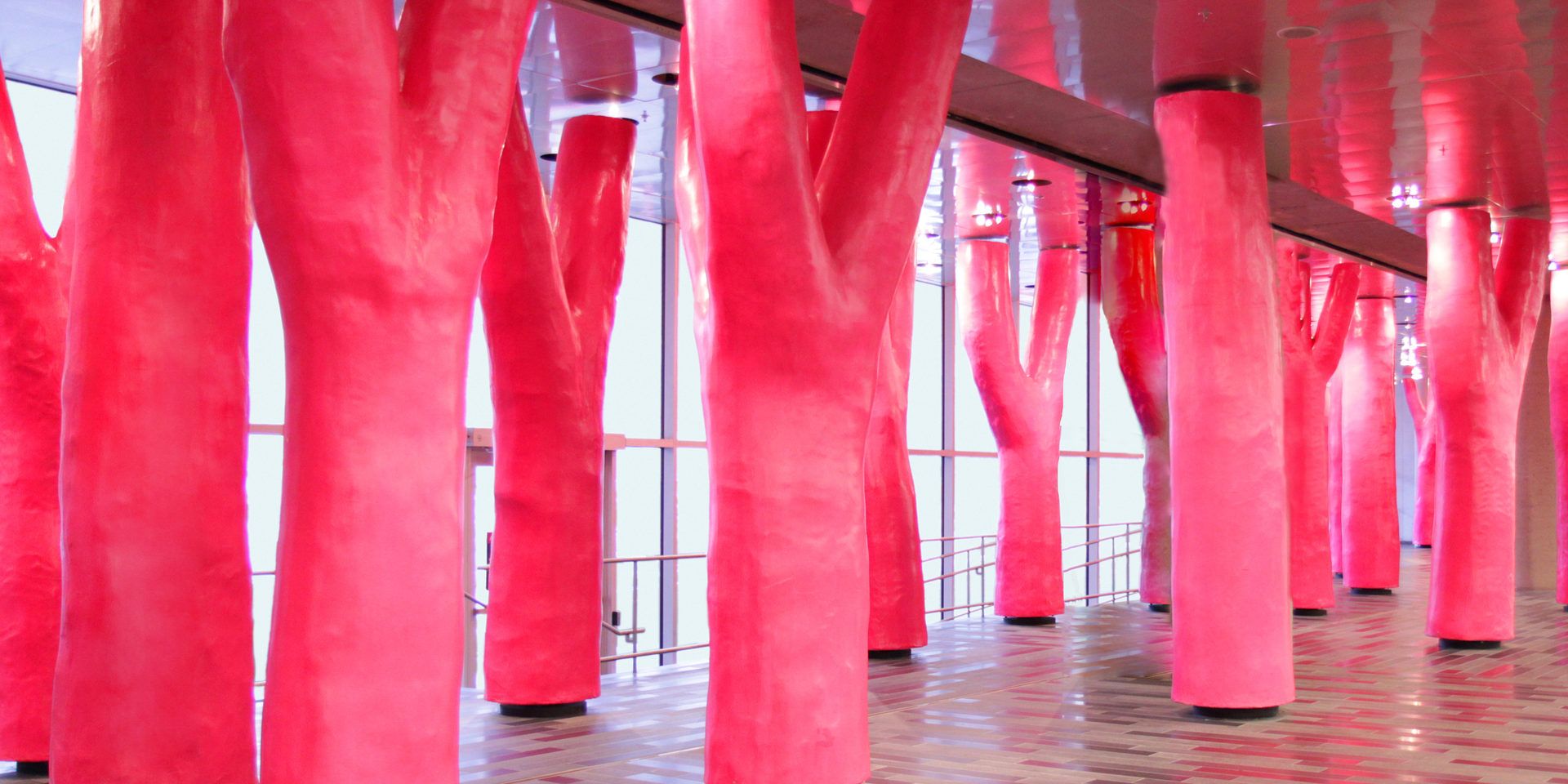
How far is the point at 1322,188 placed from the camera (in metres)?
13.4

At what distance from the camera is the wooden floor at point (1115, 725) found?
7.40 meters

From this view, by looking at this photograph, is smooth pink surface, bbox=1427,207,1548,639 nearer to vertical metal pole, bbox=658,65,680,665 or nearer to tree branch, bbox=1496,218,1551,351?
tree branch, bbox=1496,218,1551,351

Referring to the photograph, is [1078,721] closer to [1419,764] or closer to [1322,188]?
[1419,764]

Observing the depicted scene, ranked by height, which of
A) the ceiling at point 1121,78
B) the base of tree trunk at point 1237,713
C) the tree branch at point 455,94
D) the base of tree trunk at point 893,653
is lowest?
the base of tree trunk at point 893,653

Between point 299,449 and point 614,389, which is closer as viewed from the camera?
point 299,449

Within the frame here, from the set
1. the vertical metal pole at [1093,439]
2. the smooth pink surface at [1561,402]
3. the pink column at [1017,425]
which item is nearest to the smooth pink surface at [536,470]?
the pink column at [1017,425]

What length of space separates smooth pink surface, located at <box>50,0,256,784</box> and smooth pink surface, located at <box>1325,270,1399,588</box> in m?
15.6

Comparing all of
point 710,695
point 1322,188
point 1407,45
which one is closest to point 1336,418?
point 1322,188

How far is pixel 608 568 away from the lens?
45.1 ft

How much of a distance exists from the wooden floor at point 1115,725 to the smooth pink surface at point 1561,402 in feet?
13.5

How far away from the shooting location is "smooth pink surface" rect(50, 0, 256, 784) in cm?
597

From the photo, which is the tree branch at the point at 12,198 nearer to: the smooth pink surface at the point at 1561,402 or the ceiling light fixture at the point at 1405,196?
the ceiling light fixture at the point at 1405,196

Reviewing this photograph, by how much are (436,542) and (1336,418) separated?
67.0 ft

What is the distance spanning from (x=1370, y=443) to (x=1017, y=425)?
571cm
